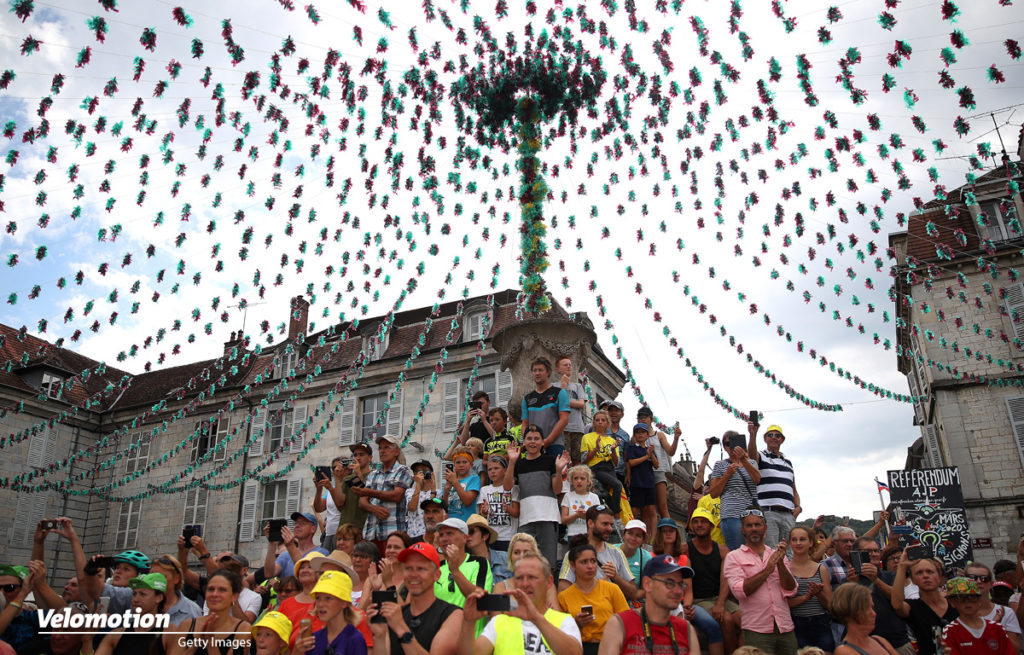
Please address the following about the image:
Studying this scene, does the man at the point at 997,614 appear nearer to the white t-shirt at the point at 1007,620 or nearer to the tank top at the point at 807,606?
the white t-shirt at the point at 1007,620

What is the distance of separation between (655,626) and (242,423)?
863 inches

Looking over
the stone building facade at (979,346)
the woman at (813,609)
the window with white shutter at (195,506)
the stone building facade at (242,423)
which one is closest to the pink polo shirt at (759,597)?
the woman at (813,609)

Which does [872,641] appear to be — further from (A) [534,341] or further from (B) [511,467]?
(A) [534,341]

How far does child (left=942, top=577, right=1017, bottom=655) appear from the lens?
5.23 m

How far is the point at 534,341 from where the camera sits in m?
Result: 9.51

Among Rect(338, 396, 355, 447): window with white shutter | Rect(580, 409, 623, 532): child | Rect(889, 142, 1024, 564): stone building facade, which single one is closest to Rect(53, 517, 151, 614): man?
Rect(580, 409, 623, 532): child

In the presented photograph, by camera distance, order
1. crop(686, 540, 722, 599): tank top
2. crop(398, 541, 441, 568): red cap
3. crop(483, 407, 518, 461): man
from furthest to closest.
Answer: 1. crop(483, 407, 518, 461): man
2. crop(686, 540, 722, 599): tank top
3. crop(398, 541, 441, 568): red cap

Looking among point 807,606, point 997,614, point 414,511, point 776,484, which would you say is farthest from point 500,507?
point 997,614

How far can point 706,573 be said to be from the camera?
22.1 feet

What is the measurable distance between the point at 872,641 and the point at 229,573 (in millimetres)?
5014

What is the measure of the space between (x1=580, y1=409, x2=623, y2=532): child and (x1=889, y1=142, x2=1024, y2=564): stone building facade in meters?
13.0

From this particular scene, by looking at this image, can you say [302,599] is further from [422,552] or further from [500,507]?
[500,507]

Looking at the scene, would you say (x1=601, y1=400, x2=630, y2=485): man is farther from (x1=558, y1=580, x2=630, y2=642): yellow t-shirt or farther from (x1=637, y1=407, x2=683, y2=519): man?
(x1=558, y1=580, x2=630, y2=642): yellow t-shirt

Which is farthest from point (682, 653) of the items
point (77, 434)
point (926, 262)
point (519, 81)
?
point (77, 434)
